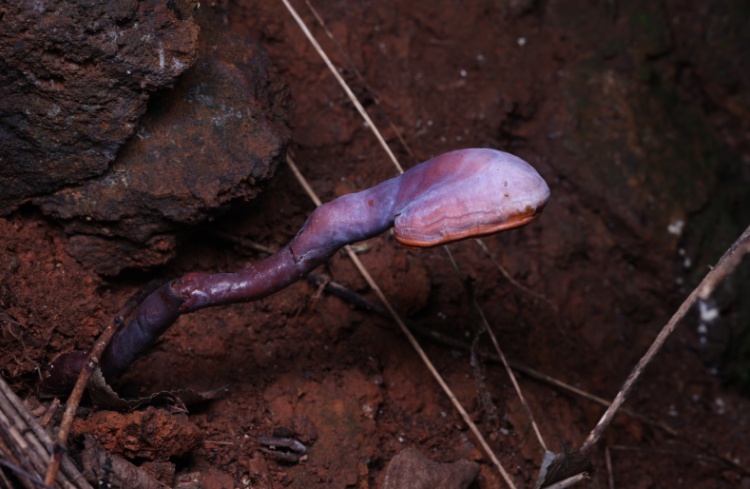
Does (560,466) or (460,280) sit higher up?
(460,280)

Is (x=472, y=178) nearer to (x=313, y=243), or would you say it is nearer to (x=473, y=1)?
(x=313, y=243)

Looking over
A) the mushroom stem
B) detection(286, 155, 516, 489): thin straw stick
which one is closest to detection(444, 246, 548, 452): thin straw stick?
detection(286, 155, 516, 489): thin straw stick

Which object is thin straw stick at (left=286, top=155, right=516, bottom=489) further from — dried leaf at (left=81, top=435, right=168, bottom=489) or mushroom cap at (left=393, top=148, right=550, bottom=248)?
dried leaf at (left=81, top=435, right=168, bottom=489)

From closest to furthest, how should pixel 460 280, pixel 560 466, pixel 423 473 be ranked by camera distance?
pixel 560 466
pixel 423 473
pixel 460 280

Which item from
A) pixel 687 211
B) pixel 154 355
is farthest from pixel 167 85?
pixel 687 211

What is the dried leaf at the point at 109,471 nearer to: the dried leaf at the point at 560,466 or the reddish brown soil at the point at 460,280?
the reddish brown soil at the point at 460,280

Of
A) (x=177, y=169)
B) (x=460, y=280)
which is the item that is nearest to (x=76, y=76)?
(x=177, y=169)

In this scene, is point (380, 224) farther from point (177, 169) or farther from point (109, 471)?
point (109, 471)
